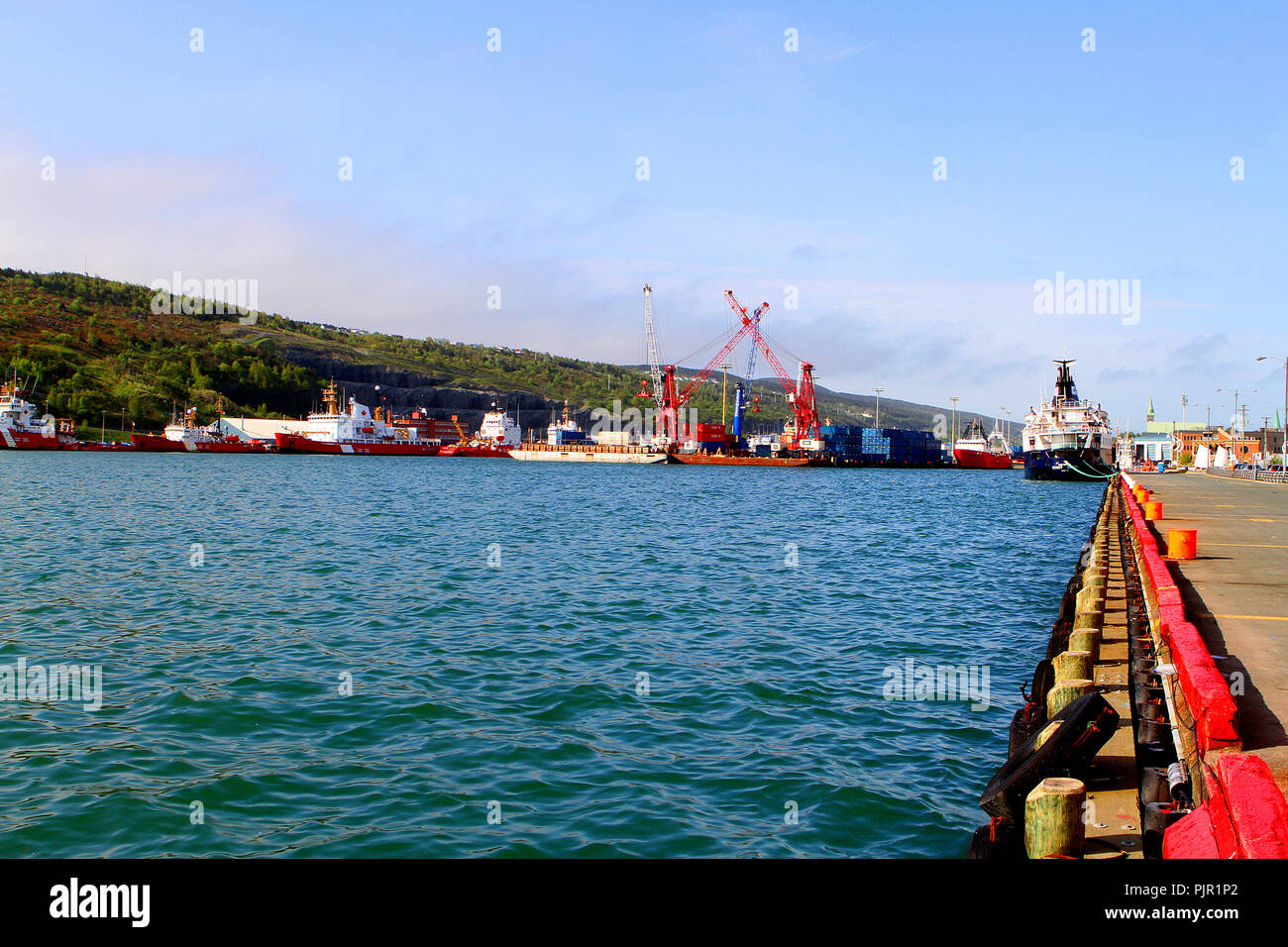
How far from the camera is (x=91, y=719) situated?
33.7 feet

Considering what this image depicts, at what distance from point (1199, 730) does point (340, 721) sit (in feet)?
28.4

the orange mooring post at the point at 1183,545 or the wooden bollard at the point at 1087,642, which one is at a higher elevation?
the orange mooring post at the point at 1183,545


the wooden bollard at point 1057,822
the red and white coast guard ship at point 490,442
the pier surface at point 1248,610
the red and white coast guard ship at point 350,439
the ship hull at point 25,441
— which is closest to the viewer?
the wooden bollard at point 1057,822

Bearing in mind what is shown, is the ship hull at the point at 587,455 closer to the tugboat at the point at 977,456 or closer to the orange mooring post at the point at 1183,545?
the tugboat at the point at 977,456

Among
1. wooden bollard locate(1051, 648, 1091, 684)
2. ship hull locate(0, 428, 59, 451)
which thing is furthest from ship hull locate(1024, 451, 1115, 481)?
ship hull locate(0, 428, 59, 451)

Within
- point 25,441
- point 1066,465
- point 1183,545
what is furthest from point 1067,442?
point 25,441

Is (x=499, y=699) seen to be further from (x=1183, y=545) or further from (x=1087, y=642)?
(x=1183, y=545)

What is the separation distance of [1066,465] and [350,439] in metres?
114

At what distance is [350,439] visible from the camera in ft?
504

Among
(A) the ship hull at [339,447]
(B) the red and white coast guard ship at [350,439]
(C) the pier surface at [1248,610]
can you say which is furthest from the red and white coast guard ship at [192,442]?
(C) the pier surface at [1248,610]

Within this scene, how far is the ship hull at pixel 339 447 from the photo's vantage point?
148250 millimetres

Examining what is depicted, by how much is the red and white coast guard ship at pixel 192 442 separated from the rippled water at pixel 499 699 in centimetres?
11792

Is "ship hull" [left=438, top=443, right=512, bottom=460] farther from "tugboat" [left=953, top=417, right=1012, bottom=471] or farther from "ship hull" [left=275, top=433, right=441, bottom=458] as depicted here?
"tugboat" [left=953, top=417, right=1012, bottom=471]
